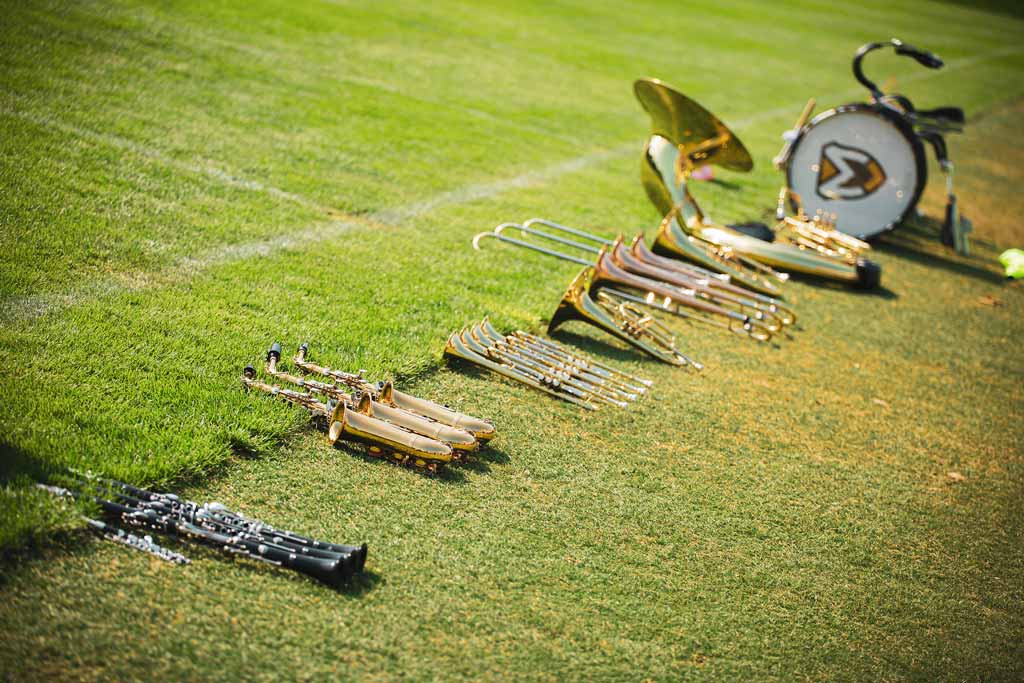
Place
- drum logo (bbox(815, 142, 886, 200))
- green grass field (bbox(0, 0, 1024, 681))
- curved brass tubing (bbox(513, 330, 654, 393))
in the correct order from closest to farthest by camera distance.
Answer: green grass field (bbox(0, 0, 1024, 681))
curved brass tubing (bbox(513, 330, 654, 393))
drum logo (bbox(815, 142, 886, 200))

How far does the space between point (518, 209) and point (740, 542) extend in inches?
168

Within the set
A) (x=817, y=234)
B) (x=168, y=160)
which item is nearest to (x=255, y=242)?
(x=168, y=160)

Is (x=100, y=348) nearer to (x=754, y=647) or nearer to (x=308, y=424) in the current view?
(x=308, y=424)

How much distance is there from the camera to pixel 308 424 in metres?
3.89

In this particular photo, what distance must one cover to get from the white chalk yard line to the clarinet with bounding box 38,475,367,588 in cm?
156

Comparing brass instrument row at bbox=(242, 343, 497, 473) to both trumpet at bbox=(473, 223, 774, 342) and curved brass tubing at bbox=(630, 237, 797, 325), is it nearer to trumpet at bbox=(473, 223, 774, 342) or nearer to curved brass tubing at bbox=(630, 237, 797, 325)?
trumpet at bbox=(473, 223, 774, 342)

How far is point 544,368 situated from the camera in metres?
4.72

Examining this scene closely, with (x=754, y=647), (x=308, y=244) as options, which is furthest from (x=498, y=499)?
(x=308, y=244)

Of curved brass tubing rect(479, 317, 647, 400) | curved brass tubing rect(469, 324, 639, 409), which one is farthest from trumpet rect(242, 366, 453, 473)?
curved brass tubing rect(479, 317, 647, 400)

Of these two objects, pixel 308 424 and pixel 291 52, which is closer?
pixel 308 424

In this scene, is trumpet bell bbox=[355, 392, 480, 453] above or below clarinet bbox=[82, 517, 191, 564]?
above

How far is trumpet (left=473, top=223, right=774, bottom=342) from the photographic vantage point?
582cm

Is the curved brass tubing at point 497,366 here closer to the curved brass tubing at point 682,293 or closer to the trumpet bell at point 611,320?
the trumpet bell at point 611,320

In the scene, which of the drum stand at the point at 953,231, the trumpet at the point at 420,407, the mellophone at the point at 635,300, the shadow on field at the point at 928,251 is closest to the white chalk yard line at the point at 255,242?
the mellophone at the point at 635,300
